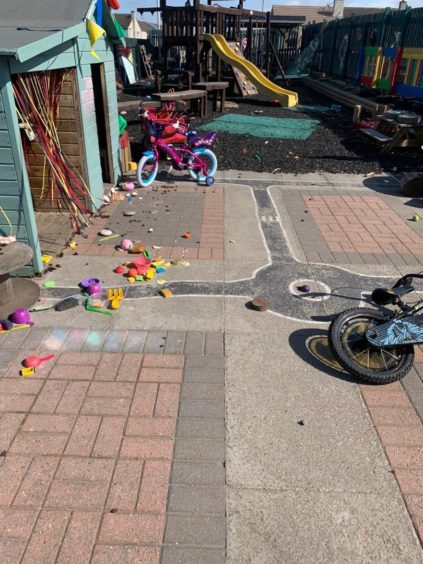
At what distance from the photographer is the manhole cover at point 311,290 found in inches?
196

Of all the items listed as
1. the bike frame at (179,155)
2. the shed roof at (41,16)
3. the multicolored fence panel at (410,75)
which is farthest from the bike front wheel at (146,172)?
the multicolored fence panel at (410,75)

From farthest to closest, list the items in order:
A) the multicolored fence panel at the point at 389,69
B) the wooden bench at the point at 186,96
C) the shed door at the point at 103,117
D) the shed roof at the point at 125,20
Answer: the shed roof at the point at 125,20 < the multicolored fence panel at the point at 389,69 < the wooden bench at the point at 186,96 < the shed door at the point at 103,117

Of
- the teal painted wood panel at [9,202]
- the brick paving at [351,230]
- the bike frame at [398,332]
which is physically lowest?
the brick paving at [351,230]

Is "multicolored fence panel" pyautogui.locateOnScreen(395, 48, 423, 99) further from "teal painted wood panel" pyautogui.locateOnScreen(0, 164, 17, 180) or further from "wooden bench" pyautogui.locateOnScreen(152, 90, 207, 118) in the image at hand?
"teal painted wood panel" pyautogui.locateOnScreen(0, 164, 17, 180)

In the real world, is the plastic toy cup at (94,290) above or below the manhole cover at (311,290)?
above

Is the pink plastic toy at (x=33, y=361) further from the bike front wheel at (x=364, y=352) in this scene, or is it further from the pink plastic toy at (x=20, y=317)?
the bike front wheel at (x=364, y=352)

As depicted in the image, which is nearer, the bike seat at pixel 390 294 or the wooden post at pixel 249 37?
the bike seat at pixel 390 294

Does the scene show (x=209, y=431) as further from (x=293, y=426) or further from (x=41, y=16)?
(x=41, y=16)

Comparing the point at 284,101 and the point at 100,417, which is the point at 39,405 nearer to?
the point at 100,417

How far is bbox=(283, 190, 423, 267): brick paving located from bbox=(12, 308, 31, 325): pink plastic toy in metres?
3.46

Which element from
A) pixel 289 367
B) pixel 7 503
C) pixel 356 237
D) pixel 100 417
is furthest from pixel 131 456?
pixel 356 237

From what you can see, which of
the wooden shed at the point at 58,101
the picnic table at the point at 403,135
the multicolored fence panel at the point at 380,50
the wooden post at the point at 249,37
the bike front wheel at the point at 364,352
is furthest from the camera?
the wooden post at the point at 249,37

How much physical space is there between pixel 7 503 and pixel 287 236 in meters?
4.98

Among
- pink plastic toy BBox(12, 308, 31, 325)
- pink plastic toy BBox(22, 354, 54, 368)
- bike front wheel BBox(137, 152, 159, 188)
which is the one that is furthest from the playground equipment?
pink plastic toy BBox(22, 354, 54, 368)
